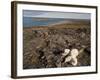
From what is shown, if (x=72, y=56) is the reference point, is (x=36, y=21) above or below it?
above

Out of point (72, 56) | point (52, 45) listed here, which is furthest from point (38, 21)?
point (72, 56)

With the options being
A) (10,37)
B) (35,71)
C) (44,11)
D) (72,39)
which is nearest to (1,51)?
(10,37)

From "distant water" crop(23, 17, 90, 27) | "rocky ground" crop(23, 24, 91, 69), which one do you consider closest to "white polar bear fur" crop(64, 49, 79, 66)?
"rocky ground" crop(23, 24, 91, 69)

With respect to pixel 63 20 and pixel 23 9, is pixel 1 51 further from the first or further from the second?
pixel 63 20

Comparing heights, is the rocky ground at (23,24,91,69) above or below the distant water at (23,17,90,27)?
below

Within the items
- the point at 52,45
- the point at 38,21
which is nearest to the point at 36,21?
the point at 38,21

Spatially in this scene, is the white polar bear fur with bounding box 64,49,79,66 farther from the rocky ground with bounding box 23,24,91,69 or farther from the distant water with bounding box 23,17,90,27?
the distant water with bounding box 23,17,90,27

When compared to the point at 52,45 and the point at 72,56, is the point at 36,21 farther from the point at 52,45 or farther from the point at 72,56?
the point at 72,56

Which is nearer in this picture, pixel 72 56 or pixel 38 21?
pixel 38 21
